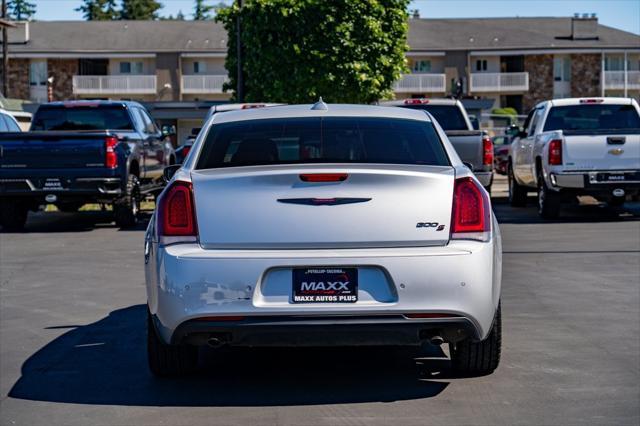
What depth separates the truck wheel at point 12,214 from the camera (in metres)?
18.5

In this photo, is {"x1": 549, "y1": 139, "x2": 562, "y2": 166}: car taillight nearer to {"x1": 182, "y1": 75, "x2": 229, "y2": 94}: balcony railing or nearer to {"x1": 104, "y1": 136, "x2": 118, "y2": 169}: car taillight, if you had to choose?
{"x1": 104, "y1": 136, "x2": 118, "y2": 169}: car taillight

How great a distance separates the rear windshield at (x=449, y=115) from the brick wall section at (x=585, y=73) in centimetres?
5485

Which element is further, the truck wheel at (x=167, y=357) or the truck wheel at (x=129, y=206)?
the truck wheel at (x=129, y=206)

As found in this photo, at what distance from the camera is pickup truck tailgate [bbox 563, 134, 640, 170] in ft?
59.4

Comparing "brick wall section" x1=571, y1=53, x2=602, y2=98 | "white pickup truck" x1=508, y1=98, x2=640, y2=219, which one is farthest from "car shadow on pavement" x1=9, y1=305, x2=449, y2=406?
"brick wall section" x1=571, y1=53, x2=602, y2=98

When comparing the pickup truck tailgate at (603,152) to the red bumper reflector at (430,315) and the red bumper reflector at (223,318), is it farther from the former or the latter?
the red bumper reflector at (223,318)

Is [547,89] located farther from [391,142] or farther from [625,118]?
[391,142]

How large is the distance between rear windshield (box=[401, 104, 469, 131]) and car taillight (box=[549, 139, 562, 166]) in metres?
2.60

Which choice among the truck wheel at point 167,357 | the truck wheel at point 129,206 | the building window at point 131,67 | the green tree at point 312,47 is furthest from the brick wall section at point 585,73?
the truck wheel at point 167,357

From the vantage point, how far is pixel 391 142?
6988mm

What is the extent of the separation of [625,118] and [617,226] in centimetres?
279

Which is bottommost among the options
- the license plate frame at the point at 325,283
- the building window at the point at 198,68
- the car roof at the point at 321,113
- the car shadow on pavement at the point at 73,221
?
the car shadow on pavement at the point at 73,221

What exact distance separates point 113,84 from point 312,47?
3754cm

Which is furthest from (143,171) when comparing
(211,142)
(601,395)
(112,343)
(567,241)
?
(601,395)
